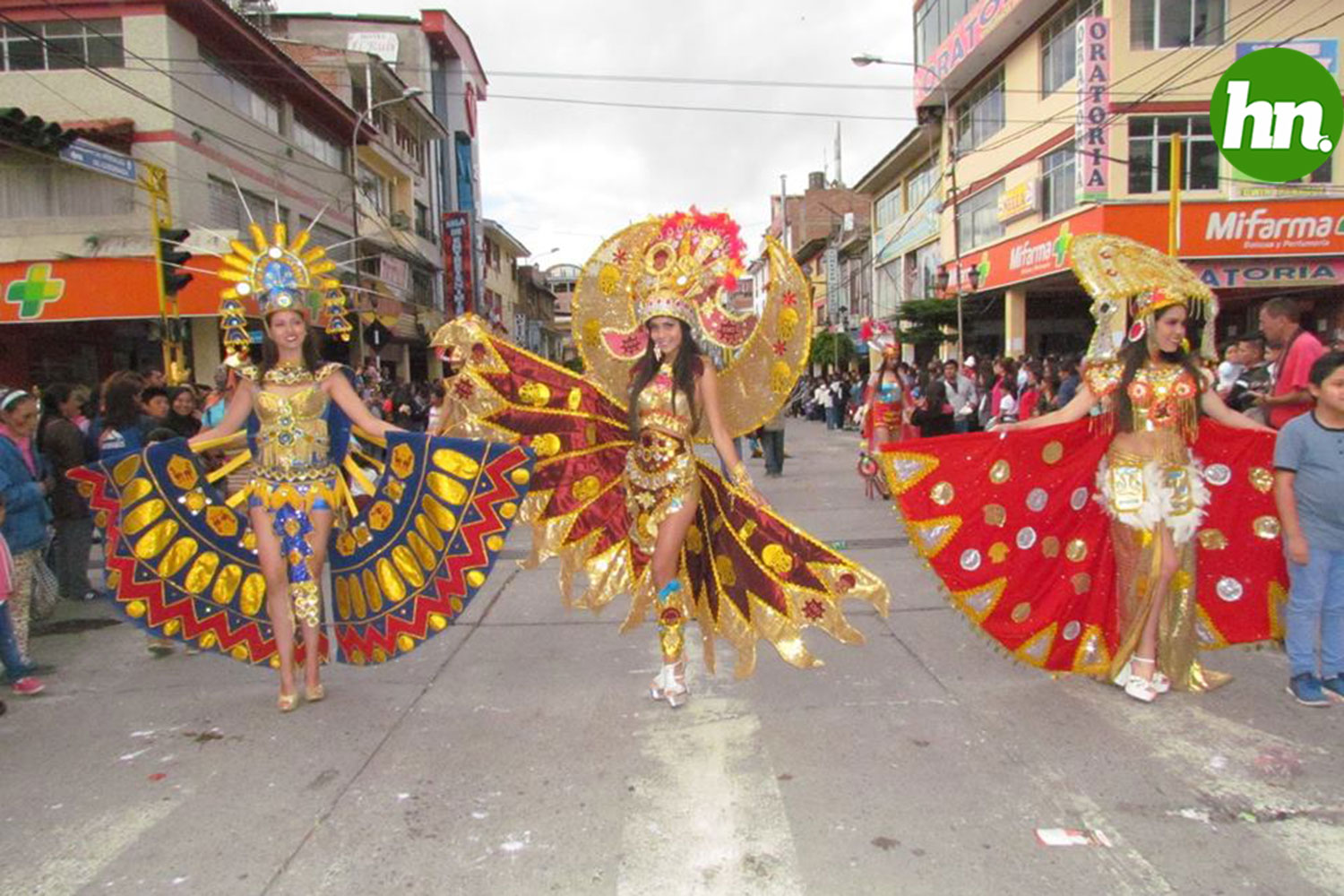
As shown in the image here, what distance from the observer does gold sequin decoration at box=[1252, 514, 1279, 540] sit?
4.30 m

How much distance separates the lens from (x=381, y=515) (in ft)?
14.2

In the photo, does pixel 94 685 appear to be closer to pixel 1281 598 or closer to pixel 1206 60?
pixel 1281 598

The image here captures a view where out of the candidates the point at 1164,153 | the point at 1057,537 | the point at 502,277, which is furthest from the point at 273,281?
the point at 502,277

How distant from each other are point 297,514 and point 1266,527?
4.52m

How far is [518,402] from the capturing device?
4449 mm

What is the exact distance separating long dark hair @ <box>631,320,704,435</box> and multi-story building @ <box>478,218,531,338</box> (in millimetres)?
39202

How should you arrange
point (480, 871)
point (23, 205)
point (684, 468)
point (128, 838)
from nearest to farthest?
point (480, 871)
point (128, 838)
point (684, 468)
point (23, 205)

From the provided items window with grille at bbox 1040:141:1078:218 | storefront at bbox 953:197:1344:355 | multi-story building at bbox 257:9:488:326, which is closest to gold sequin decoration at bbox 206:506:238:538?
storefront at bbox 953:197:1344:355

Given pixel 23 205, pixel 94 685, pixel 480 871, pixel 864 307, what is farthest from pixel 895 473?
pixel 864 307

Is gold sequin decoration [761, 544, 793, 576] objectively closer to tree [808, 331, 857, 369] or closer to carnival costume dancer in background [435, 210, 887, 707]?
carnival costume dancer in background [435, 210, 887, 707]

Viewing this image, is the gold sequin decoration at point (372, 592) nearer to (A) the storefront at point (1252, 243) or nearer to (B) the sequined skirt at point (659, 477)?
(B) the sequined skirt at point (659, 477)

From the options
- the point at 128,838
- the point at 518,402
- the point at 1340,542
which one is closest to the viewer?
the point at 128,838

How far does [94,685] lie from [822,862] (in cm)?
393

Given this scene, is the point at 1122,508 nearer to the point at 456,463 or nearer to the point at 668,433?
the point at 668,433
